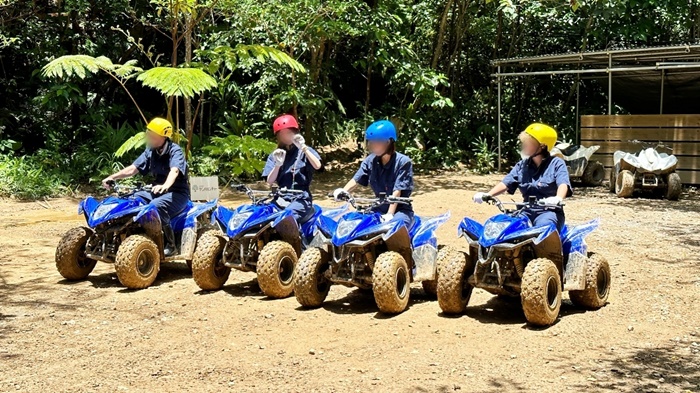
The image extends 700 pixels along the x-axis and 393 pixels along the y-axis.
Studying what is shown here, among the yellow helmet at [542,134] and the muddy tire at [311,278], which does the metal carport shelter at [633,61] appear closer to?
the yellow helmet at [542,134]

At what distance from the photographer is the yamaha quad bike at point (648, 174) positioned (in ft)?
44.9

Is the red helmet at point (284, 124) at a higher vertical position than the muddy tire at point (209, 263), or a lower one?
higher

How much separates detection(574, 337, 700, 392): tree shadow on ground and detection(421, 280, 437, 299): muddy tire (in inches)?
82.4

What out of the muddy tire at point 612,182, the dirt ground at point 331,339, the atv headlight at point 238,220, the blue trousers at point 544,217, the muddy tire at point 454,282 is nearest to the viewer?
the dirt ground at point 331,339

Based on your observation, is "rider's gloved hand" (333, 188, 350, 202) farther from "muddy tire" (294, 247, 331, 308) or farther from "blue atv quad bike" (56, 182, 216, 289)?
"blue atv quad bike" (56, 182, 216, 289)

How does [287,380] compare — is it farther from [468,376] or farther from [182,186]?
[182,186]

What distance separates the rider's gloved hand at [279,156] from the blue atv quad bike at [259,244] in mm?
240

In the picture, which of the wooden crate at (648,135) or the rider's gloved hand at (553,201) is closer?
the rider's gloved hand at (553,201)

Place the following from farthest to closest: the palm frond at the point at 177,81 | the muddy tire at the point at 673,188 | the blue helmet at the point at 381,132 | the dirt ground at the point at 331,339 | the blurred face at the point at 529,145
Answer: the muddy tire at the point at 673,188, the palm frond at the point at 177,81, the blue helmet at the point at 381,132, the blurred face at the point at 529,145, the dirt ground at the point at 331,339

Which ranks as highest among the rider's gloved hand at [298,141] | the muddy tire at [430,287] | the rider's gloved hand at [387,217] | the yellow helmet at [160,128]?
the yellow helmet at [160,128]

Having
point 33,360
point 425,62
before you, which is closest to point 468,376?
point 33,360

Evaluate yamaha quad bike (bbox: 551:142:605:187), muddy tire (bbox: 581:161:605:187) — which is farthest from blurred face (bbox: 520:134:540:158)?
muddy tire (bbox: 581:161:605:187)

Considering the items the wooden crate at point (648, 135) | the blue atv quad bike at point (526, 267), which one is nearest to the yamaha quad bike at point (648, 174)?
the wooden crate at point (648, 135)

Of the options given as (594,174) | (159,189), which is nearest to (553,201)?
(159,189)
